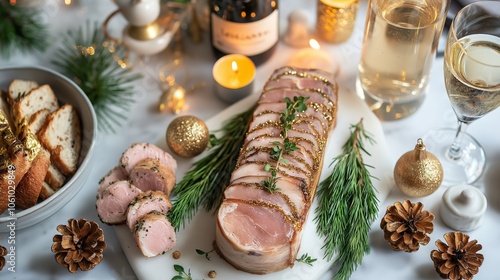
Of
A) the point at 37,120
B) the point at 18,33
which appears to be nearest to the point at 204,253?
the point at 37,120

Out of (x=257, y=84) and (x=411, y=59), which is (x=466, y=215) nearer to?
(x=411, y=59)

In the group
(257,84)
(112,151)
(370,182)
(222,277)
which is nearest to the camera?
(222,277)

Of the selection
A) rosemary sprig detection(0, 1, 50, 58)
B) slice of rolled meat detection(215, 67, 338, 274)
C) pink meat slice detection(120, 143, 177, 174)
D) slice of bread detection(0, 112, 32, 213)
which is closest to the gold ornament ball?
pink meat slice detection(120, 143, 177, 174)

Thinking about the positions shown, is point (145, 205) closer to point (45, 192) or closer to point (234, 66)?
point (45, 192)

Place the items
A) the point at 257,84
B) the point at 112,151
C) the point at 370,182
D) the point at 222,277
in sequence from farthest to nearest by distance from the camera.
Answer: the point at 257,84
the point at 112,151
the point at 370,182
the point at 222,277

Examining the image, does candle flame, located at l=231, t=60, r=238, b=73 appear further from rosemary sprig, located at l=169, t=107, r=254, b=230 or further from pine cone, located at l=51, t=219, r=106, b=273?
pine cone, located at l=51, t=219, r=106, b=273

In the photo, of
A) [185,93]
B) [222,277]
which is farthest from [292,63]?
[222,277]
